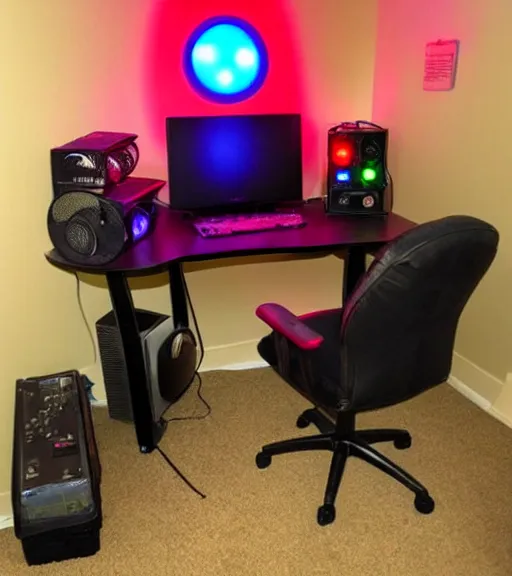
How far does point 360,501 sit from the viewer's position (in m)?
1.94

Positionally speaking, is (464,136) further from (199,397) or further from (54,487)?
(54,487)

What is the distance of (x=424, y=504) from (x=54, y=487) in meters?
1.15

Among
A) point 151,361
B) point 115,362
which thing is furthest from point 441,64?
point 115,362

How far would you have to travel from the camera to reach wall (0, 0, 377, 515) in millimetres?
2061

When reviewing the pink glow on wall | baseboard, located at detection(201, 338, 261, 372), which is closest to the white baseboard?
baseboard, located at detection(201, 338, 261, 372)

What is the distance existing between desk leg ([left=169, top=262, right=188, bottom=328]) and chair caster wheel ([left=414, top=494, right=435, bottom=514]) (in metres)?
1.15

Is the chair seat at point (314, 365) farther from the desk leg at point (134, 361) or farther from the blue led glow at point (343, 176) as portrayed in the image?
the blue led glow at point (343, 176)

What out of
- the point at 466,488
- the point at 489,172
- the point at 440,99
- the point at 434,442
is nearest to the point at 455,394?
the point at 434,442

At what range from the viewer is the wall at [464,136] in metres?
2.13

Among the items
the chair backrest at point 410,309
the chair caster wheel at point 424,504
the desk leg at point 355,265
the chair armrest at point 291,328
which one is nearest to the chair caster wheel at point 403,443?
the chair caster wheel at point 424,504

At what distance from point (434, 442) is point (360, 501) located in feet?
1.47

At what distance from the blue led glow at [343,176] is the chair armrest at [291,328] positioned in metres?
0.83

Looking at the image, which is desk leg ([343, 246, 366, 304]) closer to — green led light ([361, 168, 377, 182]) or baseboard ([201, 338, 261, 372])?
green led light ([361, 168, 377, 182])

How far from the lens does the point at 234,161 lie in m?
2.37
